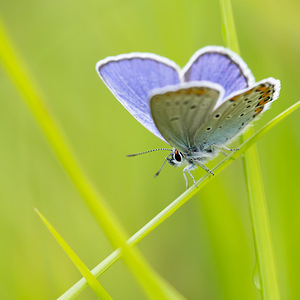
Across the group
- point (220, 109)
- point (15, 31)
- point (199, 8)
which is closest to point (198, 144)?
point (220, 109)

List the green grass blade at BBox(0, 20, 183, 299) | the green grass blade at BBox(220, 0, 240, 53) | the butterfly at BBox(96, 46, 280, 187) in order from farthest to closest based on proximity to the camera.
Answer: the butterfly at BBox(96, 46, 280, 187), the green grass blade at BBox(220, 0, 240, 53), the green grass blade at BBox(0, 20, 183, 299)

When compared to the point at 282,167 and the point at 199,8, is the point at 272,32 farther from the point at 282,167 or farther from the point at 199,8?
the point at 282,167

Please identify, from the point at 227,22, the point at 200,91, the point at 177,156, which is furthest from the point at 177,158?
the point at 227,22

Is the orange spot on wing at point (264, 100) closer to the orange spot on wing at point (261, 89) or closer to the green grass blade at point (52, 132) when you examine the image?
the orange spot on wing at point (261, 89)

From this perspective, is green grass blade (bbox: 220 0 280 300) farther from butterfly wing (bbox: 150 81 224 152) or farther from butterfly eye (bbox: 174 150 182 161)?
butterfly eye (bbox: 174 150 182 161)

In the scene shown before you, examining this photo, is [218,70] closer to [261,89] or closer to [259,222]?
[261,89]

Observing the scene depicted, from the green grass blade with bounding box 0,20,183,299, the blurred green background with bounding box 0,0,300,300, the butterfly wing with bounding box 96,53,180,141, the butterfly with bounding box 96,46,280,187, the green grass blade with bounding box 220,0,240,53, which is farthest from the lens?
the blurred green background with bounding box 0,0,300,300

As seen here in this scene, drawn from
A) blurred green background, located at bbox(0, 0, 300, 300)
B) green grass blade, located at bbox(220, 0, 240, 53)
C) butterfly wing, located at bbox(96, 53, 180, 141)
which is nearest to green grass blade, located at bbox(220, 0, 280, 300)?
green grass blade, located at bbox(220, 0, 240, 53)
